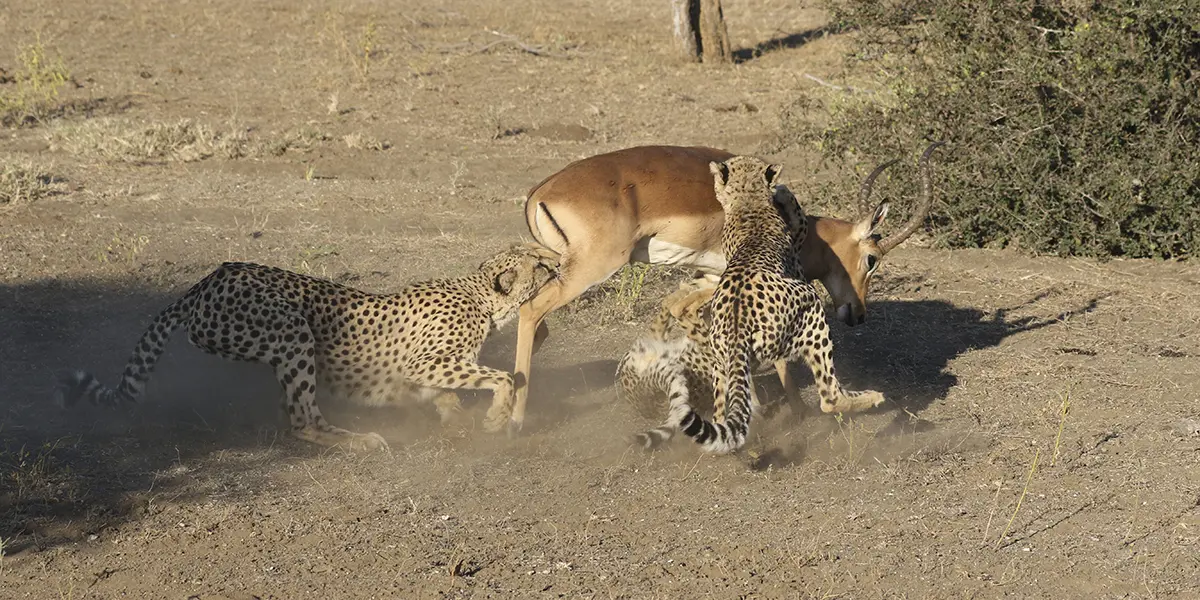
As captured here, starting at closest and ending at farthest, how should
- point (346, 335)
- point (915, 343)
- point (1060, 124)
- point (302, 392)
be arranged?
point (302, 392), point (346, 335), point (915, 343), point (1060, 124)

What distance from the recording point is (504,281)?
6352 millimetres

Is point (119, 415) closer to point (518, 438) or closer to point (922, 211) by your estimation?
point (518, 438)

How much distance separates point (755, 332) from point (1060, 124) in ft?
14.0

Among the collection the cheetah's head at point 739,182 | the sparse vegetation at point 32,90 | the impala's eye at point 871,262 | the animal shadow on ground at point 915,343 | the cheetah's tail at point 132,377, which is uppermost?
the sparse vegetation at point 32,90

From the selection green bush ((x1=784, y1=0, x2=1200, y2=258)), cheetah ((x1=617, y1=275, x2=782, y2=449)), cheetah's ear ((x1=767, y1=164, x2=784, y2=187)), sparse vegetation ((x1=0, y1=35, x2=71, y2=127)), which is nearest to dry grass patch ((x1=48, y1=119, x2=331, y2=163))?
sparse vegetation ((x1=0, y1=35, x2=71, y2=127))

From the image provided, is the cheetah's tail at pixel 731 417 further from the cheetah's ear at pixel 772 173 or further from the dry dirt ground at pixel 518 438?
the cheetah's ear at pixel 772 173

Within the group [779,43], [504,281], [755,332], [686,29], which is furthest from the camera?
[779,43]

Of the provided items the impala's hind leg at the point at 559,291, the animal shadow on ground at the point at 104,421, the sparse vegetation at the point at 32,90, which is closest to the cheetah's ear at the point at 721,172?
the impala's hind leg at the point at 559,291

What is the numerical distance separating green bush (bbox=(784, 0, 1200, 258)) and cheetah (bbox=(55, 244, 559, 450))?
13.3 feet

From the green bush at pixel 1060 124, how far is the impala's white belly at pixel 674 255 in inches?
117

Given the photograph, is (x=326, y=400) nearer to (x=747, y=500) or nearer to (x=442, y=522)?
(x=442, y=522)

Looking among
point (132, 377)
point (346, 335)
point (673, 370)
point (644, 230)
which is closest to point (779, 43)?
point (644, 230)

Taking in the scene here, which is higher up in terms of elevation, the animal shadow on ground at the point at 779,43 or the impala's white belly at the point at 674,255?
the impala's white belly at the point at 674,255

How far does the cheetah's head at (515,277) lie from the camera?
636 centimetres
